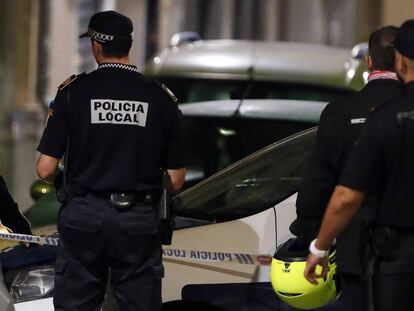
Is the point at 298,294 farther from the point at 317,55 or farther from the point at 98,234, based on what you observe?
the point at 317,55

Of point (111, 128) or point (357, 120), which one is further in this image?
point (111, 128)

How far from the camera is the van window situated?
8.55m

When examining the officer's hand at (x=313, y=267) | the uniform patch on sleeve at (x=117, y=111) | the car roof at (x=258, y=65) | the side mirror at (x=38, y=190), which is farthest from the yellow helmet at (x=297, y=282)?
the car roof at (x=258, y=65)

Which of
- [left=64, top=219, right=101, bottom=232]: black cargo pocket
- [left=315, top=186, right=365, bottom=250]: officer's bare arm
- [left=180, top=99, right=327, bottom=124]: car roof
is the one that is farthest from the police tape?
[left=180, top=99, right=327, bottom=124]: car roof

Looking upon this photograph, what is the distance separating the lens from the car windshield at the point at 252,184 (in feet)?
17.0

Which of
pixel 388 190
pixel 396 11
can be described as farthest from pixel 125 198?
pixel 396 11

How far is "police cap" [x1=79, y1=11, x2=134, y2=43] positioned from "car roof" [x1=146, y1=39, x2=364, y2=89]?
14.2ft

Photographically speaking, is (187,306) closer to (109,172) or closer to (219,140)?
(109,172)

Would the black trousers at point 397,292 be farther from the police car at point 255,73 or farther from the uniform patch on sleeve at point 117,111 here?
the police car at point 255,73

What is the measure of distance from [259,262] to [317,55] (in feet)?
16.5

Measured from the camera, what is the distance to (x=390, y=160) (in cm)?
417

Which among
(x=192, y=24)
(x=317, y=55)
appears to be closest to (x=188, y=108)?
(x=317, y=55)

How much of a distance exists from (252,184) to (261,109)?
3074 millimetres

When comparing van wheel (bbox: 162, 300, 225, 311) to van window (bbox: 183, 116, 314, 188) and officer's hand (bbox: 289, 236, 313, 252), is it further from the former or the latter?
van window (bbox: 183, 116, 314, 188)
